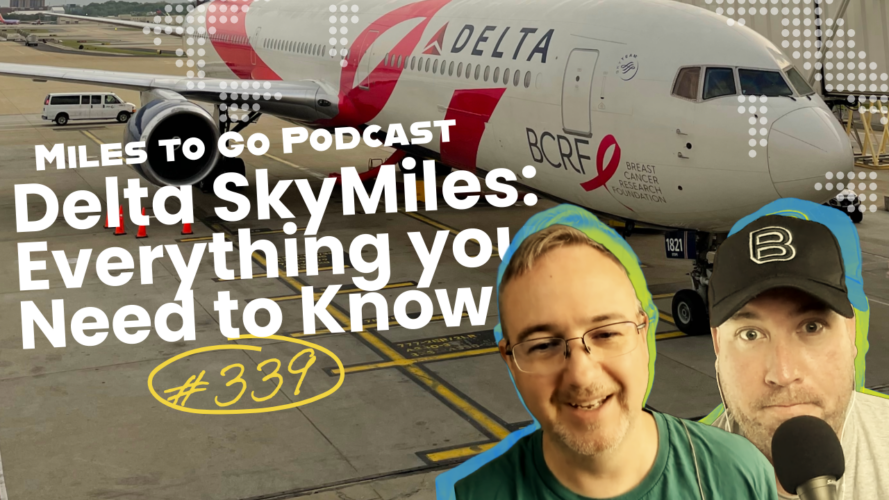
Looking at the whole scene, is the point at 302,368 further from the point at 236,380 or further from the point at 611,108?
the point at 611,108

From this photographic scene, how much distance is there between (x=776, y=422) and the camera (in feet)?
5.44

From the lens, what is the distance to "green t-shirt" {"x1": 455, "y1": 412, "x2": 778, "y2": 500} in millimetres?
1617

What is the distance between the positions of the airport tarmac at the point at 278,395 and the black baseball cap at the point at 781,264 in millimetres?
6376

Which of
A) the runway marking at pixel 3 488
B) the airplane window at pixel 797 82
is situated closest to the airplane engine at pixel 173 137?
the runway marking at pixel 3 488

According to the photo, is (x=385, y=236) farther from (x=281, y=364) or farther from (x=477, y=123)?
(x=281, y=364)

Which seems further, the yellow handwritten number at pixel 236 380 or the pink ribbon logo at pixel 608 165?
the pink ribbon logo at pixel 608 165

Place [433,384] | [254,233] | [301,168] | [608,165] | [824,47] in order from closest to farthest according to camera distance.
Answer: [433,384]
[608,165]
[824,47]
[254,233]
[301,168]

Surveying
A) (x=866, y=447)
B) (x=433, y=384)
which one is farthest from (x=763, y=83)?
(x=866, y=447)

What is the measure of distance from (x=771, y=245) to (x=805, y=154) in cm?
860

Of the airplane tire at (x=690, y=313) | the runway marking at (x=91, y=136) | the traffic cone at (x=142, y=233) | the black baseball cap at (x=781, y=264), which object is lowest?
the runway marking at (x=91, y=136)

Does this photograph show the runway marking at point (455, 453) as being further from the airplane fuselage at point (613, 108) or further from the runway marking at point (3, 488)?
the airplane fuselage at point (613, 108)

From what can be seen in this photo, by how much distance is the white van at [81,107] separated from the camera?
115 feet

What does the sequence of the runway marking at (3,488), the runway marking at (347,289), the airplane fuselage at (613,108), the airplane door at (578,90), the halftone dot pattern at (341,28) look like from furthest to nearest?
the halftone dot pattern at (341,28)
the runway marking at (347,289)
the airplane door at (578,90)
the airplane fuselage at (613,108)
the runway marking at (3,488)

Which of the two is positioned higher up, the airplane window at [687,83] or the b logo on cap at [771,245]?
the b logo on cap at [771,245]
